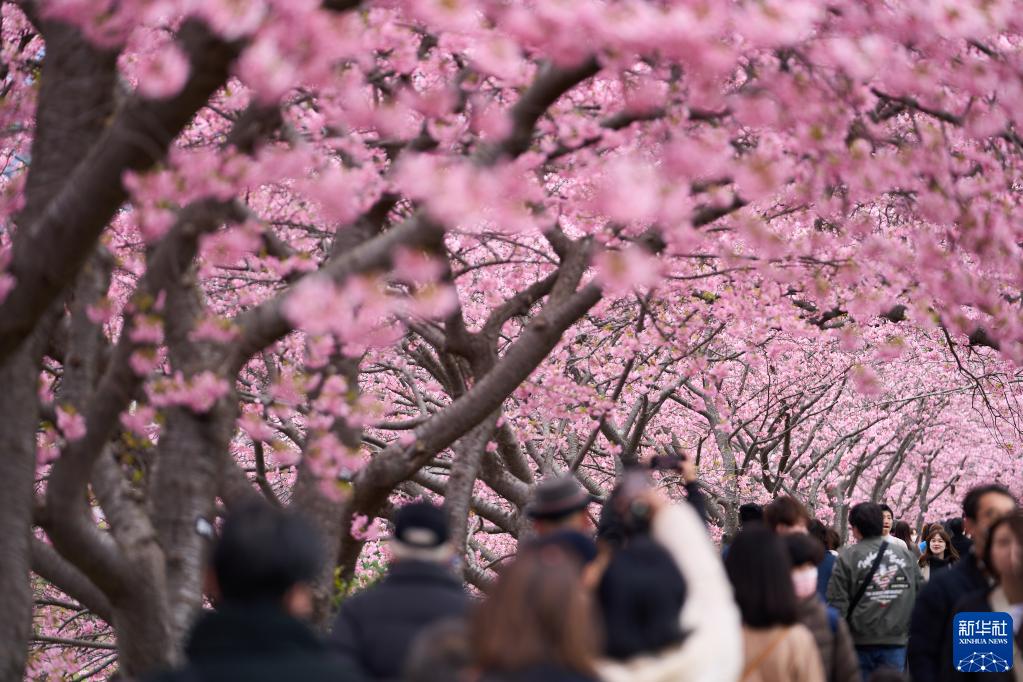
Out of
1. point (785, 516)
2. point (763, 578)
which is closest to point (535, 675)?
point (763, 578)

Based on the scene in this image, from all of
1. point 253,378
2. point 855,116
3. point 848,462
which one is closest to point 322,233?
point 855,116

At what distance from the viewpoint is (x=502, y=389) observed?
25.6ft

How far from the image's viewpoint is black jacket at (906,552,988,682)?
593cm

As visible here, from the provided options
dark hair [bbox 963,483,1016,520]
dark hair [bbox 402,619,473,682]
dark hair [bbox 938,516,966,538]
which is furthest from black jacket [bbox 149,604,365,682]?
dark hair [bbox 938,516,966,538]

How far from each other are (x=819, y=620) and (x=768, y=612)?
1.11m

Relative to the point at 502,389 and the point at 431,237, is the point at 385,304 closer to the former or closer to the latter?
the point at 431,237

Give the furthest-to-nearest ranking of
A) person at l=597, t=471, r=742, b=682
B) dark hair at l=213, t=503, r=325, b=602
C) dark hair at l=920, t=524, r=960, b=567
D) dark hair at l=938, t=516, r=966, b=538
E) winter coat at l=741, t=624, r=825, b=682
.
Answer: dark hair at l=920, t=524, r=960, b=567 → dark hair at l=938, t=516, r=966, b=538 → winter coat at l=741, t=624, r=825, b=682 → person at l=597, t=471, r=742, b=682 → dark hair at l=213, t=503, r=325, b=602

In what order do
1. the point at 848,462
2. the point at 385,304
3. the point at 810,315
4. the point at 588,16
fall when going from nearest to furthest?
the point at 588,16
the point at 385,304
the point at 810,315
the point at 848,462

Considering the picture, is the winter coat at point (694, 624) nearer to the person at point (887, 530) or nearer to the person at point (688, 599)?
the person at point (688, 599)

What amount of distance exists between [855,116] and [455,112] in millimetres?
2422

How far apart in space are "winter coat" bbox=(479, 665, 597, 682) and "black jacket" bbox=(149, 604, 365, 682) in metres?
0.48

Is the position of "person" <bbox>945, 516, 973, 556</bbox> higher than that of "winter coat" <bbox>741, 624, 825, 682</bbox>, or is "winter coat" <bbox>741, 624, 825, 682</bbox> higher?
"person" <bbox>945, 516, 973, 556</bbox>

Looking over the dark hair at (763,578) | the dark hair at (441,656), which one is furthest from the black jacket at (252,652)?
the dark hair at (763,578)

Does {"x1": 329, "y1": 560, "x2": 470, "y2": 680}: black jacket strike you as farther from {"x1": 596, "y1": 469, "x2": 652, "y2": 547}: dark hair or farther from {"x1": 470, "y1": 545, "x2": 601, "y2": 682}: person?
{"x1": 470, "y1": 545, "x2": 601, "y2": 682}: person
